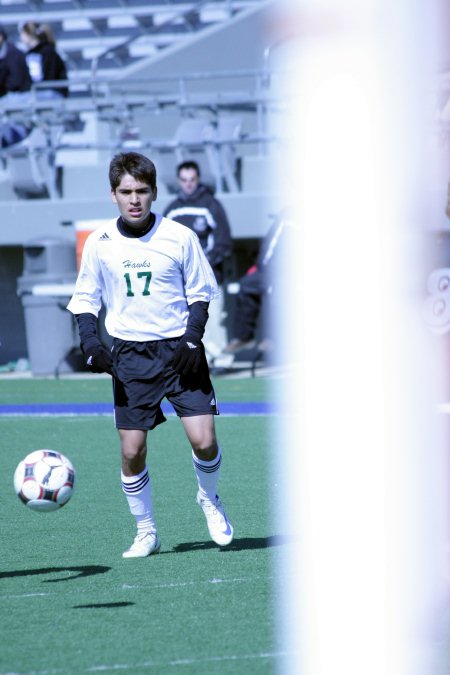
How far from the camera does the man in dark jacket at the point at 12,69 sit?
1636 centimetres

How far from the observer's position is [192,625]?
3.43 metres

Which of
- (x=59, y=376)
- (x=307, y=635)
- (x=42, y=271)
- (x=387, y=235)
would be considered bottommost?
(x=59, y=376)

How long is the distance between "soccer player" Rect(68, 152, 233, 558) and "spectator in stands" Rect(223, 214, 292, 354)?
7458 millimetres

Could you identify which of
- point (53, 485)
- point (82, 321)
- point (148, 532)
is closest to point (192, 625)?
point (53, 485)

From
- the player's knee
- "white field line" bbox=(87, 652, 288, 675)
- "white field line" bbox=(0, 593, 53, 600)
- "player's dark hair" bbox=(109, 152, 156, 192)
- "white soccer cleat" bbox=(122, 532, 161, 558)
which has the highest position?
"player's dark hair" bbox=(109, 152, 156, 192)

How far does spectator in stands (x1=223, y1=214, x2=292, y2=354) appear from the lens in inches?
494

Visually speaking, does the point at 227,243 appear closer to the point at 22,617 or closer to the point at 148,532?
the point at 148,532

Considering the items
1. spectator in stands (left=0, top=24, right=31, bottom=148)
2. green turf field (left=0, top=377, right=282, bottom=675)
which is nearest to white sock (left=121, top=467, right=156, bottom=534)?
green turf field (left=0, top=377, right=282, bottom=675)

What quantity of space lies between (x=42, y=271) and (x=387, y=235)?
13049 mm

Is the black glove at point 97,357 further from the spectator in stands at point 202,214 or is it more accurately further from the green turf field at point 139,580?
the spectator in stands at point 202,214

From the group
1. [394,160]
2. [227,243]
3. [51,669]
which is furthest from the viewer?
[227,243]

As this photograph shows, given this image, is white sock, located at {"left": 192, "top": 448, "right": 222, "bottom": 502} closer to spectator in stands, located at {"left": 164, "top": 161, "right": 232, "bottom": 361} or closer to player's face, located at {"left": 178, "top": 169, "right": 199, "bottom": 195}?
spectator in stands, located at {"left": 164, "top": 161, "right": 232, "bottom": 361}

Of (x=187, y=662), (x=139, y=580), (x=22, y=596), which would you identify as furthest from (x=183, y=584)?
(x=187, y=662)

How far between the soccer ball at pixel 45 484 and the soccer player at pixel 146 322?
53cm
